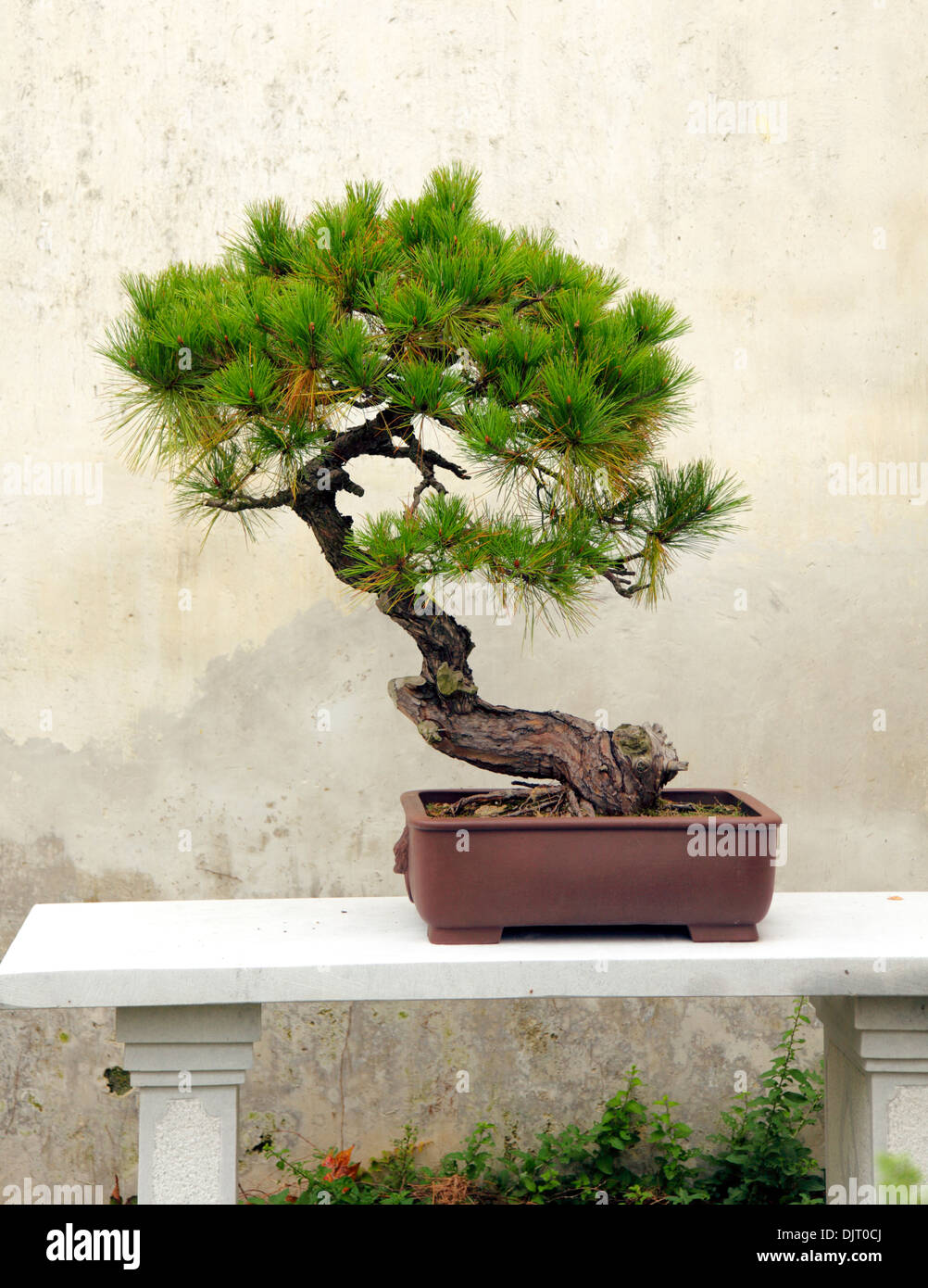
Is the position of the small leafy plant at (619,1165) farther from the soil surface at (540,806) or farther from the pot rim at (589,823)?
the pot rim at (589,823)

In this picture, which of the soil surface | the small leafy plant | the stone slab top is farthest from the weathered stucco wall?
the stone slab top

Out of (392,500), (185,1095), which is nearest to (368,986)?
(185,1095)

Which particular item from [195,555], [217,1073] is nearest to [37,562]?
[195,555]

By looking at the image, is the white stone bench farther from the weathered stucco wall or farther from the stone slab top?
the weathered stucco wall

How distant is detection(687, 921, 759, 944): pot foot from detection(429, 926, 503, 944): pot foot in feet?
0.76

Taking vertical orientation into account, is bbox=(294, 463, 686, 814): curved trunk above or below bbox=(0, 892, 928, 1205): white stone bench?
above

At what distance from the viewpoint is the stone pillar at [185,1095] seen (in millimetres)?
1209

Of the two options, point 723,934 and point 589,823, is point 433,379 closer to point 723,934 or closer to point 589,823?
point 589,823

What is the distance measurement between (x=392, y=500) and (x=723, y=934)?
119cm

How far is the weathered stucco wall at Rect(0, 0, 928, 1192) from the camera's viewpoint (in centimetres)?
214

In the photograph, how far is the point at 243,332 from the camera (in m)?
1.19

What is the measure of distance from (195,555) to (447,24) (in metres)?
1.17

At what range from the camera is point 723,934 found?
4.17ft
